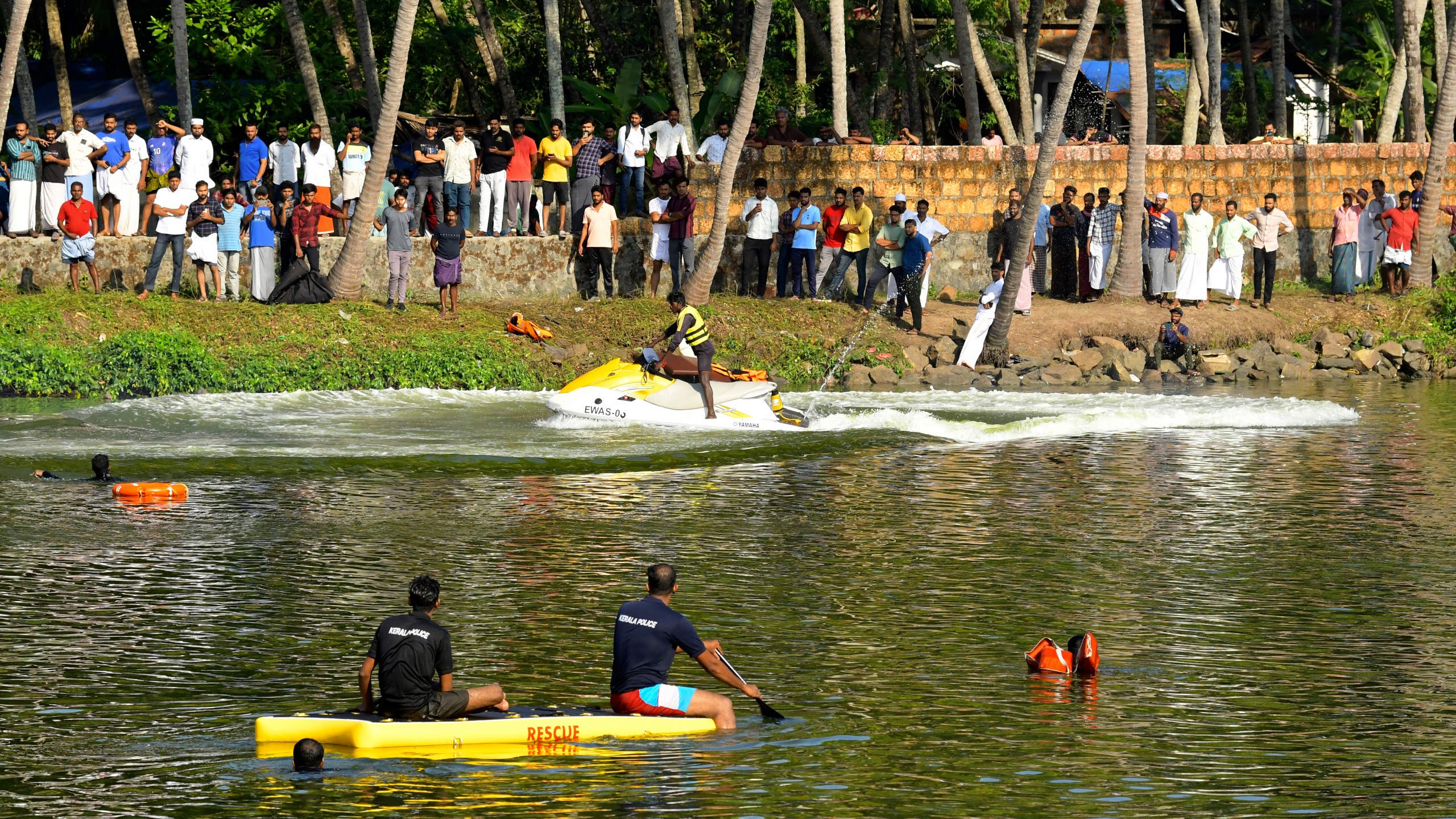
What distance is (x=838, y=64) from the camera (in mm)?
31750

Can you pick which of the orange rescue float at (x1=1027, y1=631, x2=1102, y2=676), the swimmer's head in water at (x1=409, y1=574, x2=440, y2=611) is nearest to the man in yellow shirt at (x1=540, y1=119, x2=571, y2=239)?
the orange rescue float at (x1=1027, y1=631, x2=1102, y2=676)

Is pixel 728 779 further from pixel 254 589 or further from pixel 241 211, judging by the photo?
pixel 241 211

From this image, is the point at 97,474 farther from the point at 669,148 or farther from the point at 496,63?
the point at 496,63

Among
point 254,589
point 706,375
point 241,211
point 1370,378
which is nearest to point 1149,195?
point 1370,378

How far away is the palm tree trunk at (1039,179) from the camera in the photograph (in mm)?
29625

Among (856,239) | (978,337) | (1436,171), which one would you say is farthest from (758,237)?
(1436,171)

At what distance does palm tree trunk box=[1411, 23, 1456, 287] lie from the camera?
3278 cm

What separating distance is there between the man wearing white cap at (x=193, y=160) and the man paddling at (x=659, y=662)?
18692mm

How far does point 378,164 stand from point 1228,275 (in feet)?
50.1

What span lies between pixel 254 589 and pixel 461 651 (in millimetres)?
2751

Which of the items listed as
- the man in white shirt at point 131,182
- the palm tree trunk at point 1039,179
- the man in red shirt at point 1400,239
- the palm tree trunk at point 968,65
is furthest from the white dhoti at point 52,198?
the man in red shirt at point 1400,239

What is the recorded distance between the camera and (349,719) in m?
11.2

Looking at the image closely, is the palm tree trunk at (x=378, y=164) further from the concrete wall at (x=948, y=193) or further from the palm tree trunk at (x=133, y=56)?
the palm tree trunk at (x=133, y=56)

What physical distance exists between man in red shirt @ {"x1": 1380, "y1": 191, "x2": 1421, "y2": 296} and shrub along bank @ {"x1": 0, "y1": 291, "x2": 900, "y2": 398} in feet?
33.5
